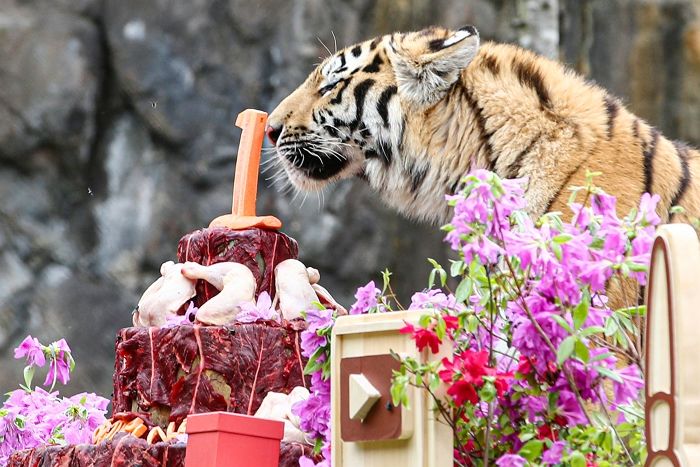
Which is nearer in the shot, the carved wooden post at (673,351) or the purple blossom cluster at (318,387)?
the carved wooden post at (673,351)

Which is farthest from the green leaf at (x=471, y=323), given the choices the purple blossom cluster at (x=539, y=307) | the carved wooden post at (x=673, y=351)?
the carved wooden post at (x=673, y=351)

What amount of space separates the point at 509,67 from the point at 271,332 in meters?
1.42

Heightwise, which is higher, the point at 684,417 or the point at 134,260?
the point at 134,260

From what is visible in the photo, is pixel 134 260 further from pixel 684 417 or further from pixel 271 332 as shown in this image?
pixel 684 417

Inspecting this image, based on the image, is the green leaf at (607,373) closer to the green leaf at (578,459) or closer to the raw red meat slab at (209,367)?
the green leaf at (578,459)

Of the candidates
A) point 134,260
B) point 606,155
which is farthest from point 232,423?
point 134,260

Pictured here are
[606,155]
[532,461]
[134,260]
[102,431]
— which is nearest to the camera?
[532,461]

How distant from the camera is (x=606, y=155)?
11.8 feet

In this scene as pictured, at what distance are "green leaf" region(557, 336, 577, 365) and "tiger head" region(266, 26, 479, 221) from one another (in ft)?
6.58

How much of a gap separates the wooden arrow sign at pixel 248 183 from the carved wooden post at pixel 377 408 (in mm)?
1089

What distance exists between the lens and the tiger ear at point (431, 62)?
385 cm

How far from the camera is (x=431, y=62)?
387 centimetres

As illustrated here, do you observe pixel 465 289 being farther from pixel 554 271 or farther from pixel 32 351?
pixel 32 351

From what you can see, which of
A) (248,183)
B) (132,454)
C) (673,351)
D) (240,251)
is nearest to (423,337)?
(673,351)
